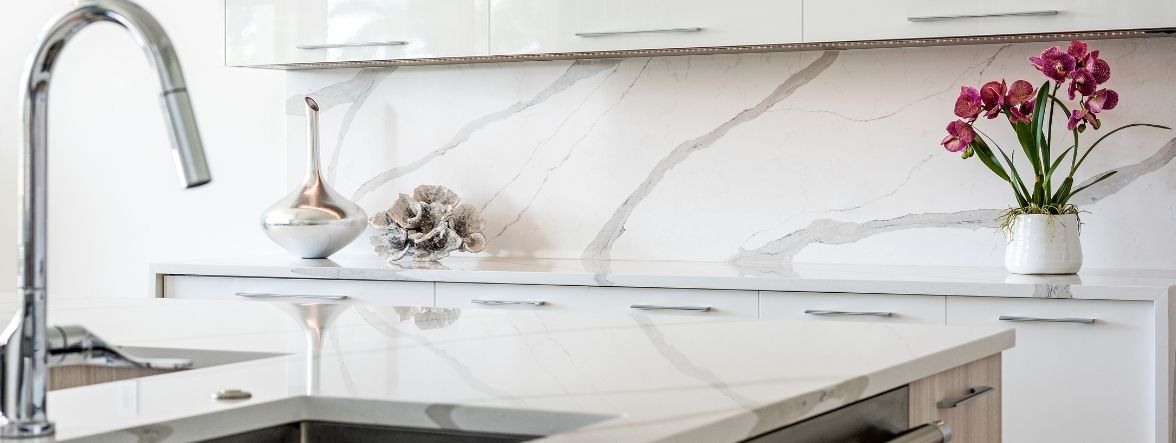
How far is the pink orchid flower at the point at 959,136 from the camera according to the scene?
119 inches

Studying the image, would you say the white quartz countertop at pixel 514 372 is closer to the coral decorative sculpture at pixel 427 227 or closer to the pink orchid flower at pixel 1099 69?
the pink orchid flower at pixel 1099 69

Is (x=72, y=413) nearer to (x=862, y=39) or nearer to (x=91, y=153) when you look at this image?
(x=862, y=39)

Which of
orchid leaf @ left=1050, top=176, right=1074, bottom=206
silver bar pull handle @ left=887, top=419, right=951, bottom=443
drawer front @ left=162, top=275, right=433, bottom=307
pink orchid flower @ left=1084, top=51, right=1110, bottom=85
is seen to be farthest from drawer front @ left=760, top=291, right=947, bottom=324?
silver bar pull handle @ left=887, top=419, right=951, bottom=443

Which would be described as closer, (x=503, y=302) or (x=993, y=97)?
(x=993, y=97)

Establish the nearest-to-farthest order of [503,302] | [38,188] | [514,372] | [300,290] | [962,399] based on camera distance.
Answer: [38,188], [514,372], [962,399], [503,302], [300,290]

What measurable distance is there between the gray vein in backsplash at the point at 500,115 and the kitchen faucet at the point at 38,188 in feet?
9.05

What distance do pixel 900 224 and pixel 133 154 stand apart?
244cm

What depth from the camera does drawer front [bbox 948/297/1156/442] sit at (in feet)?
8.90

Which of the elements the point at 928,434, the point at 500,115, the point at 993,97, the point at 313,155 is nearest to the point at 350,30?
the point at 313,155

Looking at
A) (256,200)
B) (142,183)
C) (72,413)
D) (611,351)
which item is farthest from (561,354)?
(142,183)

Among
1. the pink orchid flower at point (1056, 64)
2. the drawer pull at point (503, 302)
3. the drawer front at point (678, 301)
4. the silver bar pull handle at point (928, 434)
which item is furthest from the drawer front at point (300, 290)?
the silver bar pull handle at point (928, 434)

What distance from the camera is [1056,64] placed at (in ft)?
9.57

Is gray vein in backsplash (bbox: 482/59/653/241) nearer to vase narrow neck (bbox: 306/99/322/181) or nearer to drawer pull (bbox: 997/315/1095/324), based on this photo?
vase narrow neck (bbox: 306/99/322/181)

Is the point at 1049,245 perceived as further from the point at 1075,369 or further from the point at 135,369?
the point at 135,369
